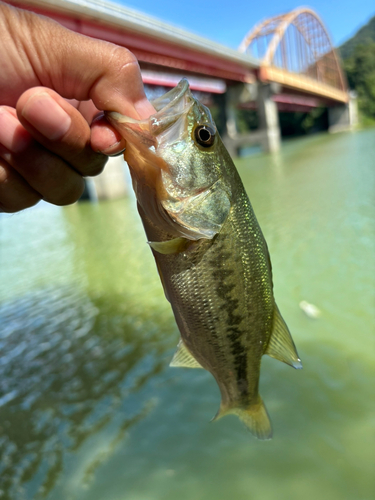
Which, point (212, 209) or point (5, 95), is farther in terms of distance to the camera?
point (5, 95)

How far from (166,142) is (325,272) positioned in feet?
16.0

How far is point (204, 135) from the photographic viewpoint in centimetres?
181

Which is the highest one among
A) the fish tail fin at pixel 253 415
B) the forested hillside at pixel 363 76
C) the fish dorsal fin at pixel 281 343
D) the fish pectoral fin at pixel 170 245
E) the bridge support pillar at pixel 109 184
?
the forested hillside at pixel 363 76

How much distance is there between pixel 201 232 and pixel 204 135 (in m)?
0.50

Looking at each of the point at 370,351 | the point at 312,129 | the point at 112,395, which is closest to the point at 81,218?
the point at 112,395

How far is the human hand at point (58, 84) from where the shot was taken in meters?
1.88

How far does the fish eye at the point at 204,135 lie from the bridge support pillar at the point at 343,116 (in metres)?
64.5

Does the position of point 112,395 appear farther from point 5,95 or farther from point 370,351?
point 5,95

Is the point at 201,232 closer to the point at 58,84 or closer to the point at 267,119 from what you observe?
the point at 58,84

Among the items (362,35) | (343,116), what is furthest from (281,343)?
(362,35)

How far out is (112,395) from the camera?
3977 mm

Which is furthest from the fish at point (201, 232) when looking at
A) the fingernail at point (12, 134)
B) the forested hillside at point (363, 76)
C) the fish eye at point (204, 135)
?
the forested hillside at point (363, 76)

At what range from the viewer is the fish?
1.75 metres

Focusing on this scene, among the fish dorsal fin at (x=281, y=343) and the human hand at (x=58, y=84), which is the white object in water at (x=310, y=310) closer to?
the fish dorsal fin at (x=281, y=343)
